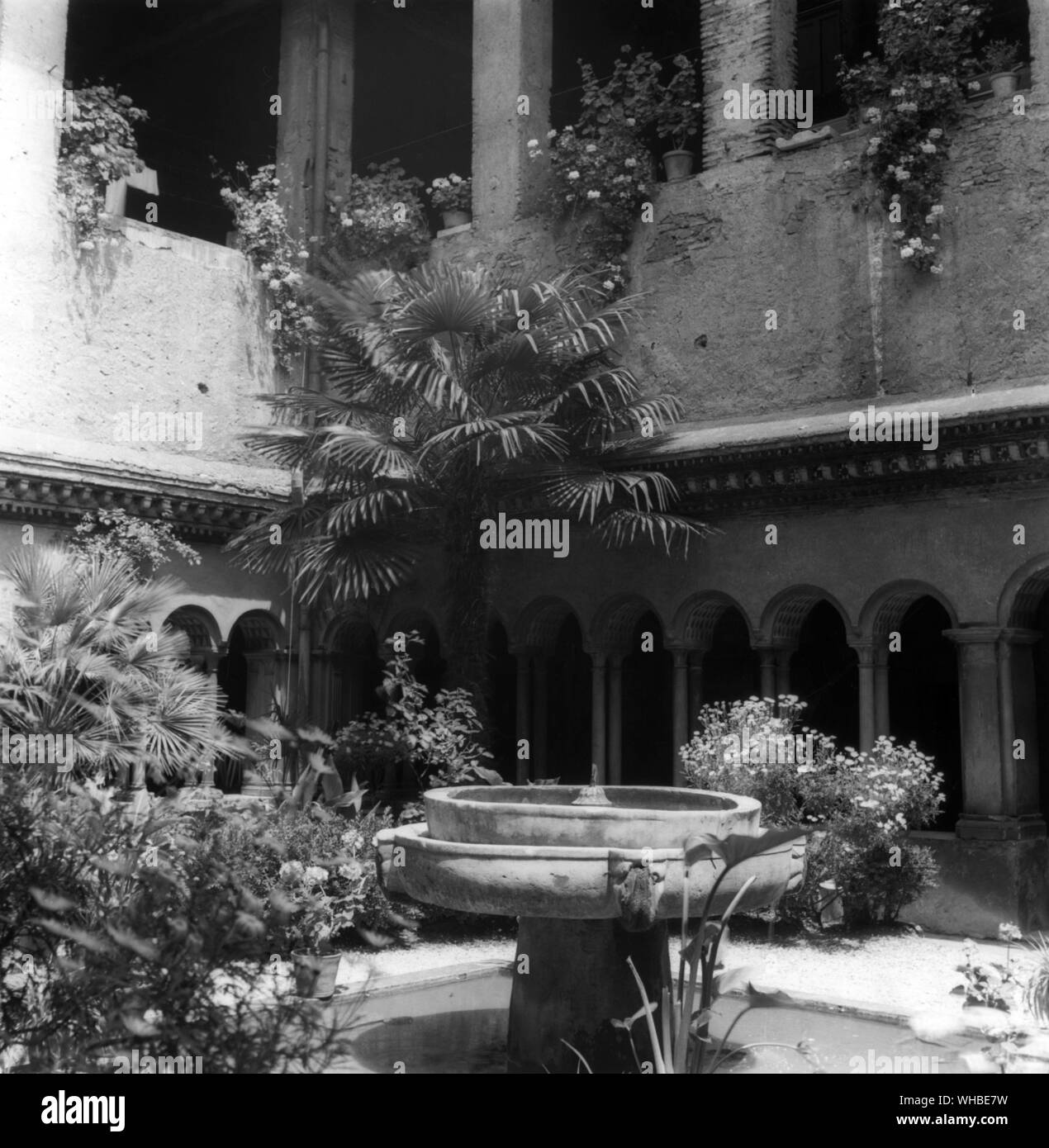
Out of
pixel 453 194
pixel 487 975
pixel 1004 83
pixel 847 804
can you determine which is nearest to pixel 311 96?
pixel 453 194

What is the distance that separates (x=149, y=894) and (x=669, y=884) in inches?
93.1

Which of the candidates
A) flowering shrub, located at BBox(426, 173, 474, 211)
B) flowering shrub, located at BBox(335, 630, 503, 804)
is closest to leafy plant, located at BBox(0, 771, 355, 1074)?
flowering shrub, located at BBox(335, 630, 503, 804)

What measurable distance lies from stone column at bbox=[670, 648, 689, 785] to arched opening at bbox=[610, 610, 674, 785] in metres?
3.94

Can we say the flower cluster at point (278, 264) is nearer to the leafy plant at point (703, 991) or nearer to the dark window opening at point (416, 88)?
the dark window opening at point (416, 88)

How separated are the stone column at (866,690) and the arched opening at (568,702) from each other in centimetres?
589

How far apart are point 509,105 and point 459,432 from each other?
18.5ft

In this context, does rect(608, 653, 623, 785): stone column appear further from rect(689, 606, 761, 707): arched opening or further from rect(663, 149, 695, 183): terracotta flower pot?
rect(663, 149, 695, 183): terracotta flower pot

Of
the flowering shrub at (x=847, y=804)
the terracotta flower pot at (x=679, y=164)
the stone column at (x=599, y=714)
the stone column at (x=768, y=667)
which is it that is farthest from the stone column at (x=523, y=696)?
the terracotta flower pot at (x=679, y=164)

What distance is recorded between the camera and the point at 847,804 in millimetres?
11258

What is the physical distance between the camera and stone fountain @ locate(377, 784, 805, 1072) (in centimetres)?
612

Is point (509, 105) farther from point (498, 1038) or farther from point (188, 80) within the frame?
point (498, 1038)

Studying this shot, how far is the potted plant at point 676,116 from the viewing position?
48.0 feet

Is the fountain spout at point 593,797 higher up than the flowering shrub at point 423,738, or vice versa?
the flowering shrub at point 423,738

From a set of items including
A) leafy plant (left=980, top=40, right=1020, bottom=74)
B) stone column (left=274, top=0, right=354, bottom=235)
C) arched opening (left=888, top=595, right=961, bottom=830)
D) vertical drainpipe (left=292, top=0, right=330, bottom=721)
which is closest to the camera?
leafy plant (left=980, top=40, right=1020, bottom=74)
